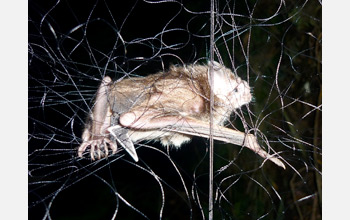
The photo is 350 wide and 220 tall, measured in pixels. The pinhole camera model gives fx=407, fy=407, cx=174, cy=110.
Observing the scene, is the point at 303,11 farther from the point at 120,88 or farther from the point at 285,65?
the point at 120,88

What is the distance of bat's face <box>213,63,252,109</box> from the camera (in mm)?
871

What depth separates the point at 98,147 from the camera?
2.77 feet

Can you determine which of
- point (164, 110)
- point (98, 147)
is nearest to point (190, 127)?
point (164, 110)

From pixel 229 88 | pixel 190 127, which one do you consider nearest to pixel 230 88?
pixel 229 88

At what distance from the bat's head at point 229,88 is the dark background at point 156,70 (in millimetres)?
17

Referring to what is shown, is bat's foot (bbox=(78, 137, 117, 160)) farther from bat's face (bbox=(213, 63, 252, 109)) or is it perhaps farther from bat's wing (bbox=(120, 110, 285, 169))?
bat's face (bbox=(213, 63, 252, 109))

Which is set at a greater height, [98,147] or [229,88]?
[229,88]

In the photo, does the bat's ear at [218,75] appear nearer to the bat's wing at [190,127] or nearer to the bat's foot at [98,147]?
the bat's wing at [190,127]

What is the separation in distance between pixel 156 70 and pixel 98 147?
0.66 ft

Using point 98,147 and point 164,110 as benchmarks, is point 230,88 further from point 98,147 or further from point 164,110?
point 98,147

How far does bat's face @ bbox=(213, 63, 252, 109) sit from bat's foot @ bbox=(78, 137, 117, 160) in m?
0.25

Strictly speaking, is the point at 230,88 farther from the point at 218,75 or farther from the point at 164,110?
the point at 164,110

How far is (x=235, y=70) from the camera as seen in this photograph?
872mm

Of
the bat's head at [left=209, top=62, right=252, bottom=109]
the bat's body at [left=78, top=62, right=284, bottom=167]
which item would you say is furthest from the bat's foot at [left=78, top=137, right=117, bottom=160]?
the bat's head at [left=209, top=62, right=252, bottom=109]
